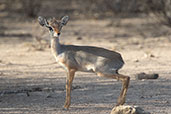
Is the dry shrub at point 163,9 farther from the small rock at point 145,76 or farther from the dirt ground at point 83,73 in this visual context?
the small rock at point 145,76

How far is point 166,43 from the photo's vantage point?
13.1m

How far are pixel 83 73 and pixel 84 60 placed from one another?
277 cm

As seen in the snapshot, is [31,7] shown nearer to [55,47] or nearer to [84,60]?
[55,47]

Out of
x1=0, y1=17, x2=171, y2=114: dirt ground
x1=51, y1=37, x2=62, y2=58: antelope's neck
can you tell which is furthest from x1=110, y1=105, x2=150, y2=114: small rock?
x1=51, y1=37, x2=62, y2=58: antelope's neck

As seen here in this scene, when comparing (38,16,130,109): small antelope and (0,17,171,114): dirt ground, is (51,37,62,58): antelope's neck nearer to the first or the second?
(38,16,130,109): small antelope

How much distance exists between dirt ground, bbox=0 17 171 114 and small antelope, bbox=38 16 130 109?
49 cm

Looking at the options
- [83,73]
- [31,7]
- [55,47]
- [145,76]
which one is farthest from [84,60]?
[31,7]

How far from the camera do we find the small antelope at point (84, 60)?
20.4 feet

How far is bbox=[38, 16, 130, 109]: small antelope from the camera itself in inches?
245

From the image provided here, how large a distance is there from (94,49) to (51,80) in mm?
2211

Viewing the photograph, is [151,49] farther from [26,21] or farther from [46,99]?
[26,21]

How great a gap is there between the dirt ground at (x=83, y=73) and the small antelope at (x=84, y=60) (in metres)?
0.49

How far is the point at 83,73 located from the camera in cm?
905

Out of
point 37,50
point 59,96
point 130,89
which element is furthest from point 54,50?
point 37,50
